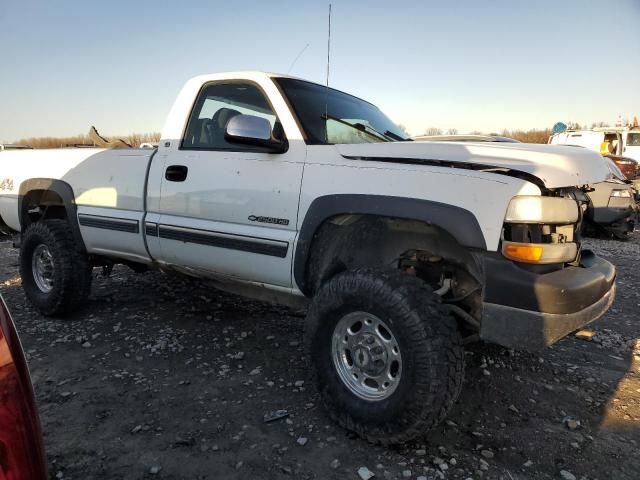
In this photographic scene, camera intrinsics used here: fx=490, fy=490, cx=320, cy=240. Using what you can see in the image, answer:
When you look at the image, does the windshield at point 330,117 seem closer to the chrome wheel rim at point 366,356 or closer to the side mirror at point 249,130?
the side mirror at point 249,130

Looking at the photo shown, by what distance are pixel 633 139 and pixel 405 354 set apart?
22.1 meters

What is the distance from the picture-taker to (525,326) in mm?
2260

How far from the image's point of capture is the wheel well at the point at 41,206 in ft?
14.9

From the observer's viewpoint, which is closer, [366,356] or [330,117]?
[366,356]

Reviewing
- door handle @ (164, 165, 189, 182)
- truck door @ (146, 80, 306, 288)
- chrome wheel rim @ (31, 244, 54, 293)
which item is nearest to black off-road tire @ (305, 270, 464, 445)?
truck door @ (146, 80, 306, 288)

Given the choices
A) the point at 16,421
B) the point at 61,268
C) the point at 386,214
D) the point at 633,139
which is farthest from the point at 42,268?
the point at 633,139

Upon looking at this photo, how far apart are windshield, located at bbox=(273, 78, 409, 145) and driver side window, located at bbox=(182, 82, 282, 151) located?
0.88 ft

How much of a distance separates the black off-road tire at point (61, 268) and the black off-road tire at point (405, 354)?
8.91ft

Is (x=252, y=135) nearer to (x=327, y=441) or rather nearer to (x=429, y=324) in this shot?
(x=429, y=324)

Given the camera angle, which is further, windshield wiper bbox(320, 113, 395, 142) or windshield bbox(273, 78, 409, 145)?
windshield wiper bbox(320, 113, 395, 142)

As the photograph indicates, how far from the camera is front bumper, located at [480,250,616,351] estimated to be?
2242mm

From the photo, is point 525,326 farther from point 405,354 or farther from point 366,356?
point 366,356

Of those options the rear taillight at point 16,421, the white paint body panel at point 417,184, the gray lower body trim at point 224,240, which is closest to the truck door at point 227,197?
the gray lower body trim at point 224,240

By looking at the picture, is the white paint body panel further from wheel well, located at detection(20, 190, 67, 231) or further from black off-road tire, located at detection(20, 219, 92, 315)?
wheel well, located at detection(20, 190, 67, 231)
